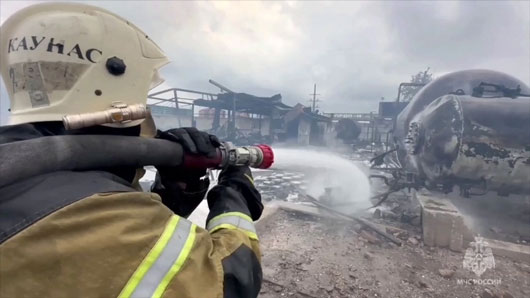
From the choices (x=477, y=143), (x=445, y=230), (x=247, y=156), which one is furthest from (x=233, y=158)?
(x=477, y=143)

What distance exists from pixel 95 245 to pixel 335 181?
7941 mm

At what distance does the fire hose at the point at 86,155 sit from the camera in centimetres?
69

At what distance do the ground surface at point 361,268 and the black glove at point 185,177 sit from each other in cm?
184

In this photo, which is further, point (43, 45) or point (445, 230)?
point (445, 230)

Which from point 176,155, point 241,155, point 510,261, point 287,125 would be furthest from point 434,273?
point 287,125

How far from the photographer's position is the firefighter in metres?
0.63

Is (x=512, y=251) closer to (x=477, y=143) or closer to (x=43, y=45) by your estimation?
(x=477, y=143)

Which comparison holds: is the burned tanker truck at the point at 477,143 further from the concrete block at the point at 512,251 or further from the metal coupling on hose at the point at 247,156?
the metal coupling on hose at the point at 247,156

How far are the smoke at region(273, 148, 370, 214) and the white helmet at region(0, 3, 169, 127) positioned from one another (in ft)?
16.6

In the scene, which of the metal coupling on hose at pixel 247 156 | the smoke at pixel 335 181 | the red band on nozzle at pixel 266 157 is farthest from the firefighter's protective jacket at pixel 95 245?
the smoke at pixel 335 181

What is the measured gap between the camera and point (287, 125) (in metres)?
19.1

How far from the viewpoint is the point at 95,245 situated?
659 millimetres

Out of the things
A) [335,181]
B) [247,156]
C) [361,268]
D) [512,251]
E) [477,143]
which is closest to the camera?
[247,156]

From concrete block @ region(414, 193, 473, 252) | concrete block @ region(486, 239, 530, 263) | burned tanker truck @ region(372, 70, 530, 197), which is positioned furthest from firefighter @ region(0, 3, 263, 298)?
burned tanker truck @ region(372, 70, 530, 197)
